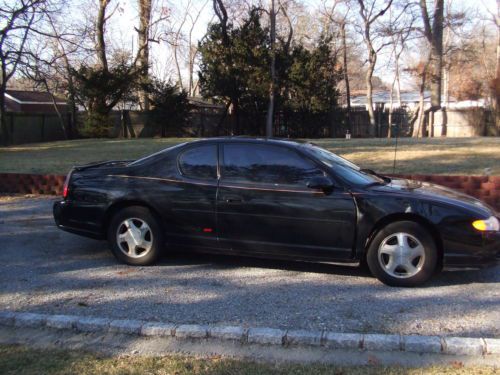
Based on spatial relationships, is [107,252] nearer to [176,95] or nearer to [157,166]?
[157,166]

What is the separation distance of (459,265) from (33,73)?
20803 millimetres

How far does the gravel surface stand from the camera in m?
4.40

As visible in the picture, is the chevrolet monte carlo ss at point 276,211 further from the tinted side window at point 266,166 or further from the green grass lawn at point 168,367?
the green grass lawn at point 168,367

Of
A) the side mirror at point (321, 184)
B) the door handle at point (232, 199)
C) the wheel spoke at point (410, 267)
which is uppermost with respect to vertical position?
the side mirror at point (321, 184)

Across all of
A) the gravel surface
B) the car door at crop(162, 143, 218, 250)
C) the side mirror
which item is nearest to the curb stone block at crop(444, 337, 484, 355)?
the gravel surface

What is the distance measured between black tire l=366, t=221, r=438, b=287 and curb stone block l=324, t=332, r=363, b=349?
1445 mm

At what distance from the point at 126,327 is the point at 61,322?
57 cm

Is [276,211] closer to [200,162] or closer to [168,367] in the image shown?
[200,162]

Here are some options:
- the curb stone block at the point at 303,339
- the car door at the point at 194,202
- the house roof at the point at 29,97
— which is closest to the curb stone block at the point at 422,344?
the curb stone block at the point at 303,339

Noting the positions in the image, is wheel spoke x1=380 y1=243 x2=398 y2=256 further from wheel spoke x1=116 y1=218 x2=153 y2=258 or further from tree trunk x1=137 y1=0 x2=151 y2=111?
tree trunk x1=137 y1=0 x2=151 y2=111

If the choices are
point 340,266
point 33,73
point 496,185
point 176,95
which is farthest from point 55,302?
point 176,95

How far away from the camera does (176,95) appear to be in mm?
30109

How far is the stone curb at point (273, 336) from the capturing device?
377 cm

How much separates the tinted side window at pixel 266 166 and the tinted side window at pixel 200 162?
0.47ft
